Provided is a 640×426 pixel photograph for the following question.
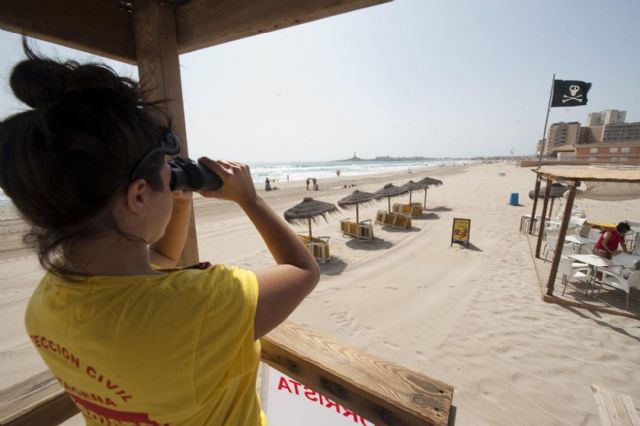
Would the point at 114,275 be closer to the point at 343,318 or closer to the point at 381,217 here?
the point at 343,318

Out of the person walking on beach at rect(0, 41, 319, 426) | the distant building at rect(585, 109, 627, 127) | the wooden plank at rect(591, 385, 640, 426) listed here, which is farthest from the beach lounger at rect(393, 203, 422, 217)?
the distant building at rect(585, 109, 627, 127)

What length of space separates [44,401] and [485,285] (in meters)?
7.40

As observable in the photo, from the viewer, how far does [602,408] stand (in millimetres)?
2941

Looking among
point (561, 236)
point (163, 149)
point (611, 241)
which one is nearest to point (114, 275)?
point (163, 149)

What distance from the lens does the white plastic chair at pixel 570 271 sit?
20.3 feet

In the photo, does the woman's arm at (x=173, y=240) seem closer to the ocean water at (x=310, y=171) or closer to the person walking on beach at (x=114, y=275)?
the person walking on beach at (x=114, y=275)

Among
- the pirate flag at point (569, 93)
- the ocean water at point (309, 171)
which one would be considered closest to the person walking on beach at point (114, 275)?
the pirate flag at point (569, 93)

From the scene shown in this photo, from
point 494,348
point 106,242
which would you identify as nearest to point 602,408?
point 494,348

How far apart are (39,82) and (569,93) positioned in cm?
1643

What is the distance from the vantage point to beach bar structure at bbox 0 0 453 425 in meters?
1.08

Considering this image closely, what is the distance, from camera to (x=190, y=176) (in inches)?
33.7

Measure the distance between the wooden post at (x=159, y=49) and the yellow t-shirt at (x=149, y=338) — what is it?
114 centimetres

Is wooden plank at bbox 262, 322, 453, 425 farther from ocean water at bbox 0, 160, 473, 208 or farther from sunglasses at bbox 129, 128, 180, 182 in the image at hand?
ocean water at bbox 0, 160, 473, 208

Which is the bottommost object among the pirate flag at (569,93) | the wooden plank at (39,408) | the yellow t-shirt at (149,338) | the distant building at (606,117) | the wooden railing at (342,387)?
the wooden plank at (39,408)
